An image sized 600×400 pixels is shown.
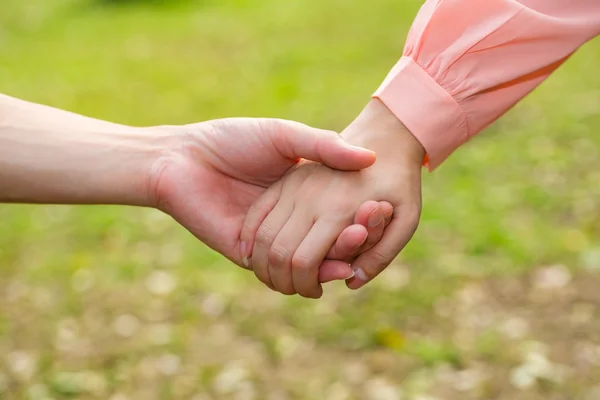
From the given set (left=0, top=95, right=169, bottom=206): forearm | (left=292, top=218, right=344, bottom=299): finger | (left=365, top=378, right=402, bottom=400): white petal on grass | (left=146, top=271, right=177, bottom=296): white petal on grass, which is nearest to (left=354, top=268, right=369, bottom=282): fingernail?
(left=292, top=218, right=344, bottom=299): finger

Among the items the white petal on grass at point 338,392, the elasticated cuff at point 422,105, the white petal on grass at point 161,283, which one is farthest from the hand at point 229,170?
the white petal on grass at point 161,283

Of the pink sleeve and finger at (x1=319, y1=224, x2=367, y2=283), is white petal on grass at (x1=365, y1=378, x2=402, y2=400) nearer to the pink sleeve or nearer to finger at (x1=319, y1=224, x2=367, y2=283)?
finger at (x1=319, y1=224, x2=367, y2=283)

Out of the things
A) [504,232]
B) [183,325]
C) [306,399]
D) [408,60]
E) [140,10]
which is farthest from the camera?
[140,10]

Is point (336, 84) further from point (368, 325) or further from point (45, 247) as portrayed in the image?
point (368, 325)

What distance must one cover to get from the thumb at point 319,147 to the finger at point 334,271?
319 mm

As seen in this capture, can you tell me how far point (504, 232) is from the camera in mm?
4453

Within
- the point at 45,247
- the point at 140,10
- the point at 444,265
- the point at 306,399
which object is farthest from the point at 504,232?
the point at 140,10

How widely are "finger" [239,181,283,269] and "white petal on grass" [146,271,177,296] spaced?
1979 millimetres

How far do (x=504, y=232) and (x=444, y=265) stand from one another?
1.62 feet

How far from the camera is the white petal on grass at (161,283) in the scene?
439 cm

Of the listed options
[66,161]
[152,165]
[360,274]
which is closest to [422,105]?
[360,274]

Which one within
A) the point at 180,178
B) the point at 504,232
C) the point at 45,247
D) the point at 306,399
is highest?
the point at 180,178

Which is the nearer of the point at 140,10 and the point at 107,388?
the point at 107,388

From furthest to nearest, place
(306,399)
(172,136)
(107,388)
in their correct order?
1. (107,388)
2. (306,399)
3. (172,136)
